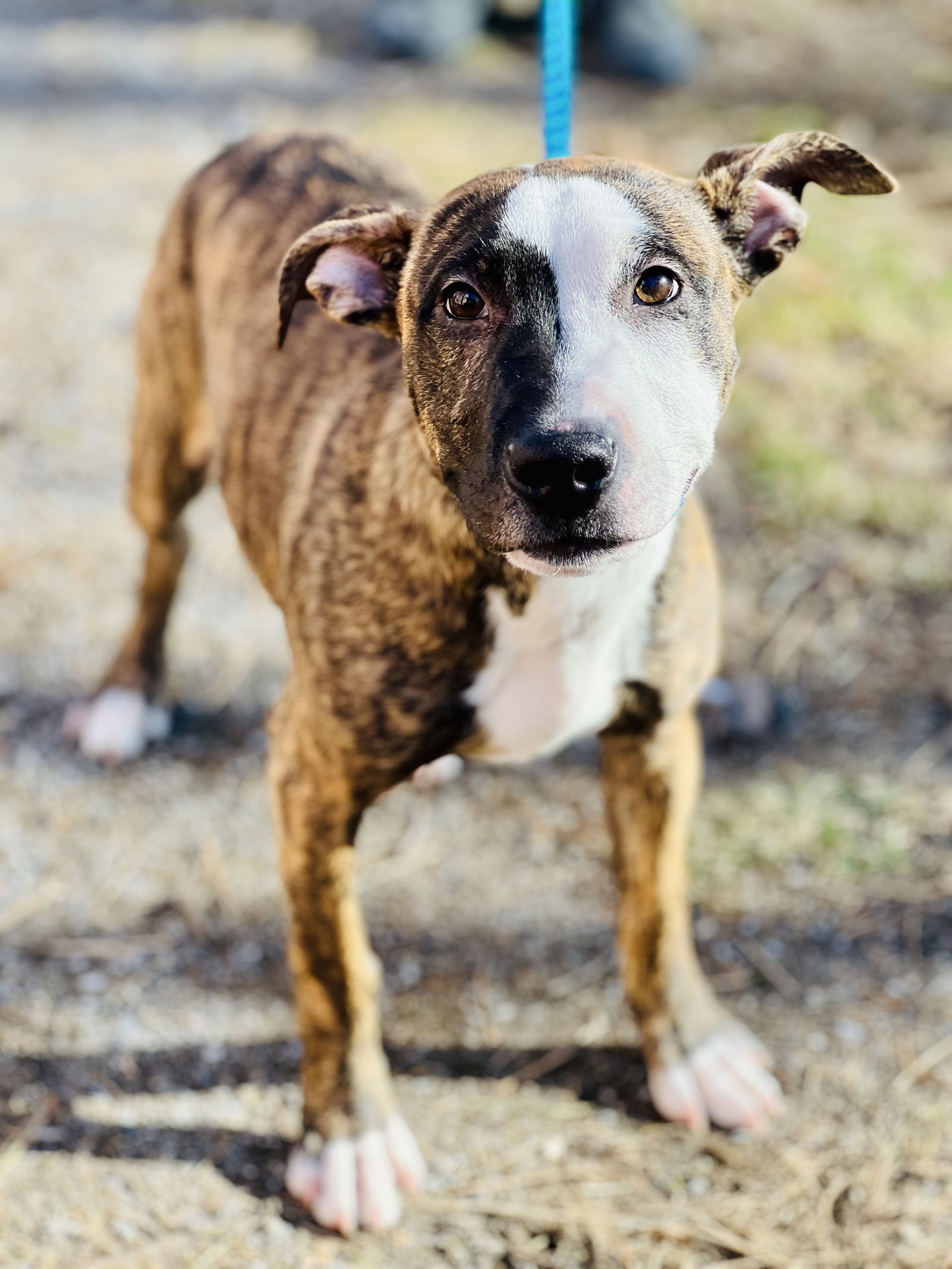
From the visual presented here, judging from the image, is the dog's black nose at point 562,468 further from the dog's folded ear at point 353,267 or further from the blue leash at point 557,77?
the blue leash at point 557,77

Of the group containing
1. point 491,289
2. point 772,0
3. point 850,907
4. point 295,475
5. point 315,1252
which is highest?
point 772,0

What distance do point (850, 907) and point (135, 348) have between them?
2.45m

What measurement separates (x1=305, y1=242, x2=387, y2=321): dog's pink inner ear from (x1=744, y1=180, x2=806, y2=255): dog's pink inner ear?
0.66 m

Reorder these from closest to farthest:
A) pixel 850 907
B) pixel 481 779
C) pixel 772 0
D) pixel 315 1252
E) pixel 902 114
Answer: pixel 315 1252 → pixel 850 907 → pixel 481 779 → pixel 902 114 → pixel 772 0

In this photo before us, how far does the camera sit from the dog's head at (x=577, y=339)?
1.81 m

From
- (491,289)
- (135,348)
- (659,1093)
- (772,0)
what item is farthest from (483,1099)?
(772,0)

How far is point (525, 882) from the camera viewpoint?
3387mm

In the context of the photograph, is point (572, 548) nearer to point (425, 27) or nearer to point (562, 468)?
point (562, 468)

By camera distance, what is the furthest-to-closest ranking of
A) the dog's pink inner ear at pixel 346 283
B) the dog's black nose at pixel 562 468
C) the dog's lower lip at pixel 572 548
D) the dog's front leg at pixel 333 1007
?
1. the dog's front leg at pixel 333 1007
2. the dog's pink inner ear at pixel 346 283
3. the dog's lower lip at pixel 572 548
4. the dog's black nose at pixel 562 468

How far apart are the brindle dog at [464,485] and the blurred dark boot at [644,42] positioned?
4306mm

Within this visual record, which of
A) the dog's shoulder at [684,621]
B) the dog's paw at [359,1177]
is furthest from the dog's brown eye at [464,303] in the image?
the dog's paw at [359,1177]

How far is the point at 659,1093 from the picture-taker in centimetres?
286

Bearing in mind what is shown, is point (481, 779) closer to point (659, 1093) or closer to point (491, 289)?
point (659, 1093)

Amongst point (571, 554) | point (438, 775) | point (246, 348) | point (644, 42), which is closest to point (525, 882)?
point (438, 775)
